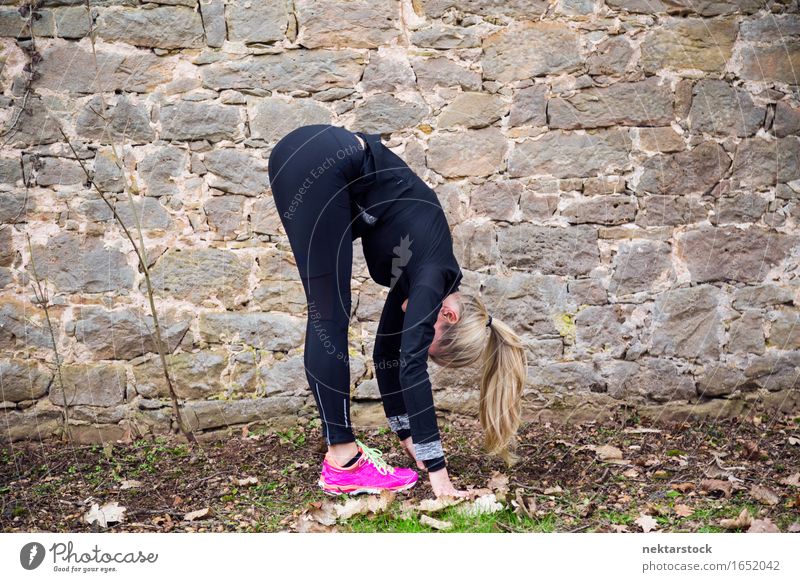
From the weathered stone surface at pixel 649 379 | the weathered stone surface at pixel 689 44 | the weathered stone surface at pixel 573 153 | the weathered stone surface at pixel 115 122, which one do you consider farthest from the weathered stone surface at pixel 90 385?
the weathered stone surface at pixel 689 44

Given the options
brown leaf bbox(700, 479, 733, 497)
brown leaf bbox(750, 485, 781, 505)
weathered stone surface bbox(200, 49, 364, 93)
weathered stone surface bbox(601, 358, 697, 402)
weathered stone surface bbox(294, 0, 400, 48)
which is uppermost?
weathered stone surface bbox(294, 0, 400, 48)

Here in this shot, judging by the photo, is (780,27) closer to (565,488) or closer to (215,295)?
(565,488)

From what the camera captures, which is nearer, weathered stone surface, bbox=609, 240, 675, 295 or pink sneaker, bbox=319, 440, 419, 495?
pink sneaker, bbox=319, 440, 419, 495

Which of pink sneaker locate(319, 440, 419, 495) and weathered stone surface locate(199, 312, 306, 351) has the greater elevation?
weathered stone surface locate(199, 312, 306, 351)

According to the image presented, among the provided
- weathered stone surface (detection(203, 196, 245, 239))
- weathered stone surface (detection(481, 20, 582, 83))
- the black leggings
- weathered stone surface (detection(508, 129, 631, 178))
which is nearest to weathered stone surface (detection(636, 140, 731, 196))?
weathered stone surface (detection(508, 129, 631, 178))

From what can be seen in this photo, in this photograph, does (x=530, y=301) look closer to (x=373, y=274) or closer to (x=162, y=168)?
(x=373, y=274)

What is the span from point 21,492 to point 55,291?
3.28 feet

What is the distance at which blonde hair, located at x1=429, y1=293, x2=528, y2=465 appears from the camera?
9.45ft

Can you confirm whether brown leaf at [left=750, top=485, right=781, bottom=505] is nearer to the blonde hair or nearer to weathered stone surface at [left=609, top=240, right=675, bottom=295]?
the blonde hair

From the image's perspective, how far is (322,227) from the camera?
266cm

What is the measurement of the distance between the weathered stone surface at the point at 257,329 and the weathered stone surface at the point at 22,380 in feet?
2.67

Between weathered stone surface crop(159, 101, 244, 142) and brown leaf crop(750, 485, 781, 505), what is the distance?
2.77 meters

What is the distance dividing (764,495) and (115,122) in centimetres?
328

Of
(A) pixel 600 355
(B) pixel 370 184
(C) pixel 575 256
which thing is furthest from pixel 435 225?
Answer: (A) pixel 600 355
